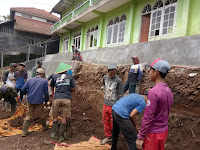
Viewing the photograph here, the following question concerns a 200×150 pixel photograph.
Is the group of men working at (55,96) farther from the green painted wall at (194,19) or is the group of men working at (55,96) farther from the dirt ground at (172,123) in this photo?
the green painted wall at (194,19)

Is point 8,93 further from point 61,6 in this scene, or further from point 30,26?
point 30,26

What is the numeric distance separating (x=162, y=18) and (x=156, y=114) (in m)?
7.60

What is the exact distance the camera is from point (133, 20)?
990 cm

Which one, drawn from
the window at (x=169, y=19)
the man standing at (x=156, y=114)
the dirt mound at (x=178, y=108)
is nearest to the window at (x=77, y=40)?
the window at (x=169, y=19)

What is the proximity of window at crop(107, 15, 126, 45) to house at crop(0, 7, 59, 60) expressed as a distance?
1150 centimetres

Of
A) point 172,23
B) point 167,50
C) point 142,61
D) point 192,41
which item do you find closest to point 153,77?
point 192,41

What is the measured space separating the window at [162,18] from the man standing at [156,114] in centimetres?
671

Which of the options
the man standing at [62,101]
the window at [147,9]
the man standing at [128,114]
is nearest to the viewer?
the man standing at [128,114]

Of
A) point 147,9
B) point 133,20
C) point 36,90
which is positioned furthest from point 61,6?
point 36,90

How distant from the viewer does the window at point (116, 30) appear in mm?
11005

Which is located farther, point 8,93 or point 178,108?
point 8,93

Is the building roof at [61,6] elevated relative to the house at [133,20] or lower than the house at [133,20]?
elevated

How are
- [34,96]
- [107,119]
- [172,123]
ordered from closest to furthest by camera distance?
[107,119]
[34,96]
[172,123]

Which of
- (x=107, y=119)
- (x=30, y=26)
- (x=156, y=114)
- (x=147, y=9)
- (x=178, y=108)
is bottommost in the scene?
(x=107, y=119)
